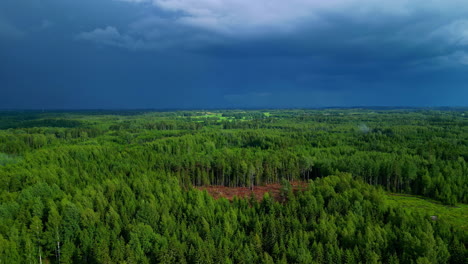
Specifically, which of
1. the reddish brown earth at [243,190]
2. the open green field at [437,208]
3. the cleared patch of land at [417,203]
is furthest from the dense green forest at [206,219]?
the reddish brown earth at [243,190]

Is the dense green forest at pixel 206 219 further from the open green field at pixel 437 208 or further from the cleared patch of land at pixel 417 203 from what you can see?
the cleared patch of land at pixel 417 203

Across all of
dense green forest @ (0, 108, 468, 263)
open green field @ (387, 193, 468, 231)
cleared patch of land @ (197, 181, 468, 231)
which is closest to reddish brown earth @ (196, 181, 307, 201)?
cleared patch of land @ (197, 181, 468, 231)

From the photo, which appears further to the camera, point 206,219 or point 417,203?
point 417,203

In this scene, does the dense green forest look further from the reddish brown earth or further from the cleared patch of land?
the reddish brown earth

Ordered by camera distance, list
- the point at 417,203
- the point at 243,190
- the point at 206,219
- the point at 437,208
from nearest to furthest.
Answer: the point at 206,219 → the point at 437,208 → the point at 417,203 → the point at 243,190

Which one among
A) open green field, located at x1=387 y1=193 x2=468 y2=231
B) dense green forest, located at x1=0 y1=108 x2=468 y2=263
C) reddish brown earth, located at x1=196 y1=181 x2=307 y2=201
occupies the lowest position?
reddish brown earth, located at x1=196 y1=181 x2=307 y2=201

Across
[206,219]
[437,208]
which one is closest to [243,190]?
[206,219]

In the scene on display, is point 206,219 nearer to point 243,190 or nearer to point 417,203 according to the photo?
point 243,190

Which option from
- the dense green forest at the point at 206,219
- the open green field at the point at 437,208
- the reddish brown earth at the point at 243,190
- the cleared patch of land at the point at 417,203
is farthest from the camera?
the reddish brown earth at the point at 243,190

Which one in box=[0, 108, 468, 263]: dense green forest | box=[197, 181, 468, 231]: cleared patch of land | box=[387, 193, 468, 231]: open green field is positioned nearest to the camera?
box=[0, 108, 468, 263]: dense green forest
